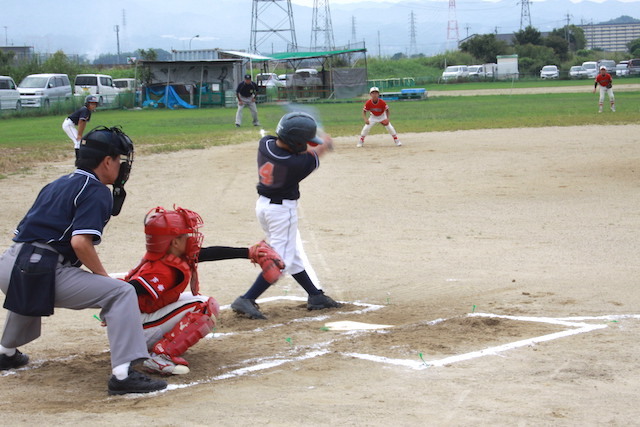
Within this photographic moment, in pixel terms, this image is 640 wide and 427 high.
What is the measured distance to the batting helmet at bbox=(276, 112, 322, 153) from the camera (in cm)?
649

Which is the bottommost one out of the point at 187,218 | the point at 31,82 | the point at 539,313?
the point at 539,313

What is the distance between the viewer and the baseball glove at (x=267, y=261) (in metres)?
5.30

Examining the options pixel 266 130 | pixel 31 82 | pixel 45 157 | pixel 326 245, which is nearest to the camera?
pixel 326 245

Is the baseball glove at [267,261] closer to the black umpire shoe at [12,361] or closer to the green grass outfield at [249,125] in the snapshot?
the black umpire shoe at [12,361]

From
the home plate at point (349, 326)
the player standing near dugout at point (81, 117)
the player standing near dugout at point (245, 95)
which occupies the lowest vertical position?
the home plate at point (349, 326)

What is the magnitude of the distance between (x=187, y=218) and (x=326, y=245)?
183 inches

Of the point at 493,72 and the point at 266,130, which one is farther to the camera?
the point at 493,72

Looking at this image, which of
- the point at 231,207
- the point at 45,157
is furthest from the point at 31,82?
the point at 231,207

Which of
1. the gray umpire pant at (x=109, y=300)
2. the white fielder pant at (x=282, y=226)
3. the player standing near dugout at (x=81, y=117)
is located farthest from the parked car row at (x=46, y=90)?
the gray umpire pant at (x=109, y=300)

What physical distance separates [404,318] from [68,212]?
300 cm

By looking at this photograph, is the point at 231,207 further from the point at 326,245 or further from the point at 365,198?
the point at 326,245

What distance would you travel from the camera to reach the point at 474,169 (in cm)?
1592

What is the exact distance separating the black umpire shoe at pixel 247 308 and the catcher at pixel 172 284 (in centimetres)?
124

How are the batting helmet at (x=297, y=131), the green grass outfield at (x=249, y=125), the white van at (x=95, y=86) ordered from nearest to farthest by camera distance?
the batting helmet at (x=297, y=131), the green grass outfield at (x=249, y=125), the white van at (x=95, y=86)
